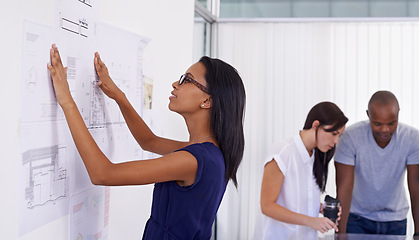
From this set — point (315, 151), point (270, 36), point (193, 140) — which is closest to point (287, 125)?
point (270, 36)

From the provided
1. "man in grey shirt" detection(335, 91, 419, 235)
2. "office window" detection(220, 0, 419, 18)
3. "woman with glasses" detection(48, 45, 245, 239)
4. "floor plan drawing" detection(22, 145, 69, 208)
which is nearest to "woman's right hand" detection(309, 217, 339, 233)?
"man in grey shirt" detection(335, 91, 419, 235)

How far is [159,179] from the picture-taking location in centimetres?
130

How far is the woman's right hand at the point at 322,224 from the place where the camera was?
2.34 meters

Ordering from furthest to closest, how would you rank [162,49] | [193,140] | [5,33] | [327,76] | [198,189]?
[327,76] < [162,49] < [193,140] < [198,189] < [5,33]

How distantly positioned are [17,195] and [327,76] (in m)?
3.79

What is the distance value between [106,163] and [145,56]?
918 mm

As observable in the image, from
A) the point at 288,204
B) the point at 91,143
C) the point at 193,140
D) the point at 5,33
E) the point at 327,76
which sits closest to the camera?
the point at 5,33

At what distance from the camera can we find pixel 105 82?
1629 mm

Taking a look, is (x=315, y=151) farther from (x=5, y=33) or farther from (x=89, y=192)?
(x=5, y=33)

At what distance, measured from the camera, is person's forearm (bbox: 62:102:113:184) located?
49.0 inches

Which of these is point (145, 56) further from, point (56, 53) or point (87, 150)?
point (87, 150)

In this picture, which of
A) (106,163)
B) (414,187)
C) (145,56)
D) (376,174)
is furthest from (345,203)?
(106,163)

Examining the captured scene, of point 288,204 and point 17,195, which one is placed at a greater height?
point 17,195

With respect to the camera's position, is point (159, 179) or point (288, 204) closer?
point (159, 179)
